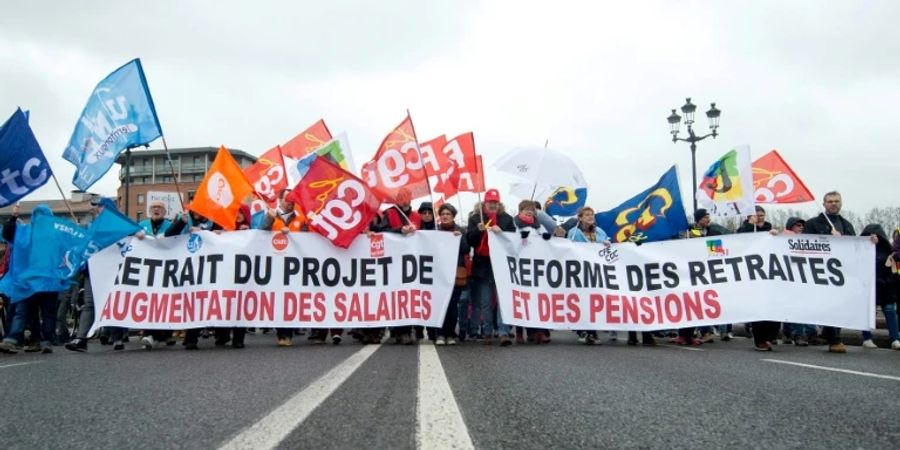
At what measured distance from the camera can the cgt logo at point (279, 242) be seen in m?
8.94

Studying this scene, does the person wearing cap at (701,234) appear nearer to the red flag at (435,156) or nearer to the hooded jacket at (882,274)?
the hooded jacket at (882,274)

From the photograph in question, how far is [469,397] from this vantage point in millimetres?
3807

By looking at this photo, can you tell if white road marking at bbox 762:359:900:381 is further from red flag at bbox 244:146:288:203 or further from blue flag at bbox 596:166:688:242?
red flag at bbox 244:146:288:203

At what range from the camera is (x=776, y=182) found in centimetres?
1102

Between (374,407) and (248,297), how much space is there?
5684 mm

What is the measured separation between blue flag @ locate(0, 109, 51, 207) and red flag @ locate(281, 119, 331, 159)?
6529mm

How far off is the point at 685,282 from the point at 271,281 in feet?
19.4

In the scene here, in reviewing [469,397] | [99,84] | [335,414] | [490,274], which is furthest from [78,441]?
[99,84]

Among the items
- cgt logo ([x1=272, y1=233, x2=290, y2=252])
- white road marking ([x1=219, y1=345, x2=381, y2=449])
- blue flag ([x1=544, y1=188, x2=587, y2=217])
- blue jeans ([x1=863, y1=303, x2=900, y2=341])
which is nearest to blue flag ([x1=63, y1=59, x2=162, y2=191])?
cgt logo ([x1=272, y1=233, x2=290, y2=252])

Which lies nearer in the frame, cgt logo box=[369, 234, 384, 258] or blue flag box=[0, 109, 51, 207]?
blue flag box=[0, 109, 51, 207]

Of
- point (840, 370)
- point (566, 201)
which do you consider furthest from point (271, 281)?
point (566, 201)

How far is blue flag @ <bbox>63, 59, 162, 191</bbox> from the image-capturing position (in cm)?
973

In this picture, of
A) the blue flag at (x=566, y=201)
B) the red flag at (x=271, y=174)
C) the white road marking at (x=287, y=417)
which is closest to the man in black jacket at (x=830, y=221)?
the blue flag at (x=566, y=201)

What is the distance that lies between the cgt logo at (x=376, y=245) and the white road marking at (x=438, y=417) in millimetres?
4316
